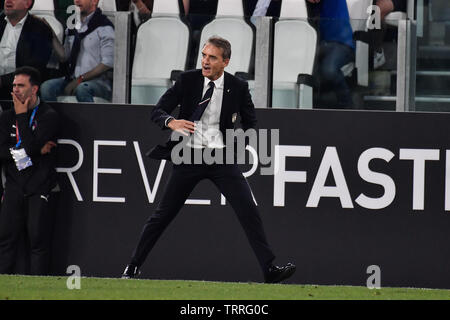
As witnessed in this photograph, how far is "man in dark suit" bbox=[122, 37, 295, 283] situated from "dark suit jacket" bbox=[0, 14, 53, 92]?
6.25ft

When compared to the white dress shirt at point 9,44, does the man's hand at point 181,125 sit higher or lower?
lower

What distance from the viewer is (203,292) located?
1038cm

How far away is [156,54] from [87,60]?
684 mm

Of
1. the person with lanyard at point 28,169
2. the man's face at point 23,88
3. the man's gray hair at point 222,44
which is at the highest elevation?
the man's gray hair at point 222,44

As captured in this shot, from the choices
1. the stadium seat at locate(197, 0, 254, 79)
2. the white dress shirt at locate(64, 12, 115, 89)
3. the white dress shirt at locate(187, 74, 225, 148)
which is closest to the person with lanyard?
the white dress shirt at locate(64, 12, 115, 89)

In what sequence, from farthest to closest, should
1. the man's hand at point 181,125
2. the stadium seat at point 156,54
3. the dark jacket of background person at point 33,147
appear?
the stadium seat at point 156,54, the dark jacket of background person at point 33,147, the man's hand at point 181,125

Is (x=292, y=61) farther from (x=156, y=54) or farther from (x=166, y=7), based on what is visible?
(x=166, y=7)

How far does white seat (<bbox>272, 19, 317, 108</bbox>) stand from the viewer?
12104mm

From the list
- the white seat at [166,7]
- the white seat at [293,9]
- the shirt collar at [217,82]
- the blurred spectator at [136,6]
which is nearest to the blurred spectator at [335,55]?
the white seat at [293,9]

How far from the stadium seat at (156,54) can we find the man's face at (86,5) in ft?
1.70

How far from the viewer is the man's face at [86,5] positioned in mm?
12469

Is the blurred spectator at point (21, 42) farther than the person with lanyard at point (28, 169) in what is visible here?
Yes

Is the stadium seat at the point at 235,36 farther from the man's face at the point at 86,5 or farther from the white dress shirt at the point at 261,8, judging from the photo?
the man's face at the point at 86,5

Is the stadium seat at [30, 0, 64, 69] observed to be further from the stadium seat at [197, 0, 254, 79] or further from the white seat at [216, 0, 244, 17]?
the white seat at [216, 0, 244, 17]
